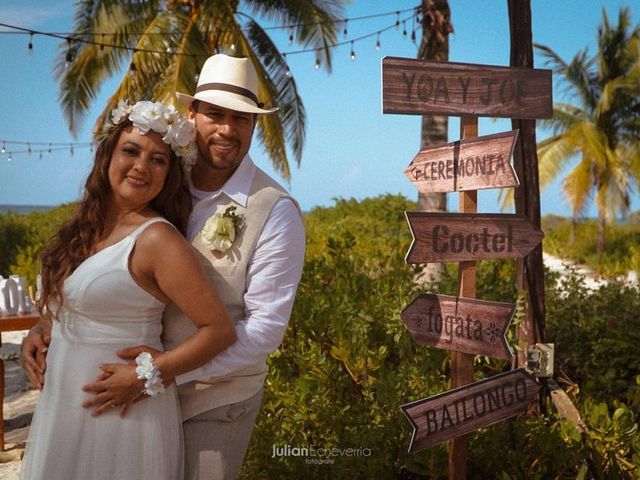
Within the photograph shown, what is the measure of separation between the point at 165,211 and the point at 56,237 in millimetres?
357

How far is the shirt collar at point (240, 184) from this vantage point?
83.5 inches

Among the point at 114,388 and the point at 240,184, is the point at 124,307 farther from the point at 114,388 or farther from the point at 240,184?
the point at 240,184

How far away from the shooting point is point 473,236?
111 inches

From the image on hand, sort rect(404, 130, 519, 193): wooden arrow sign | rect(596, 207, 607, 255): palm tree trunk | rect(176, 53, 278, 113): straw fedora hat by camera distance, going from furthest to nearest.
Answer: rect(596, 207, 607, 255): palm tree trunk → rect(404, 130, 519, 193): wooden arrow sign → rect(176, 53, 278, 113): straw fedora hat

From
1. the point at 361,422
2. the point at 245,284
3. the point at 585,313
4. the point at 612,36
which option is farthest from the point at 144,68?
the point at 612,36

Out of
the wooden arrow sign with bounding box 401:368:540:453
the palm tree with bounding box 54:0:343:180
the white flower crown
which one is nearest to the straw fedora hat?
the white flower crown

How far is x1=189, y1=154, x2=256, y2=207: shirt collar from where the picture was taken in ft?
6.96

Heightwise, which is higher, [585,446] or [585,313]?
[585,313]

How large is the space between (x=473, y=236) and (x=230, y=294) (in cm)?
119

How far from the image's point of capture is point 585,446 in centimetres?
337

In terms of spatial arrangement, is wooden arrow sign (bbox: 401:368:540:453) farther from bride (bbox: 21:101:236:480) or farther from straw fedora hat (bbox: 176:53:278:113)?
straw fedora hat (bbox: 176:53:278:113)

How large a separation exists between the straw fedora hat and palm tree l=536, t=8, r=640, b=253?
18.5 meters

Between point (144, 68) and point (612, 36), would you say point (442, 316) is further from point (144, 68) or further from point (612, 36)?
point (612, 36)

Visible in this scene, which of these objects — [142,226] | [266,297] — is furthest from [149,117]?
[266,297]
